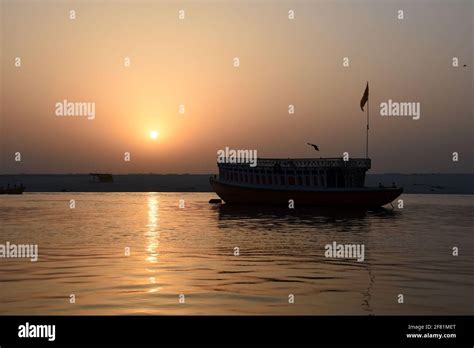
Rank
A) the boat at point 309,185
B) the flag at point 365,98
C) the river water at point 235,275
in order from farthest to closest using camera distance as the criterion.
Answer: the flag at point 365,98 → the boat at point 309,185 → the river water at point 235,275

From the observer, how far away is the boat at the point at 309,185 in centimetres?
7981

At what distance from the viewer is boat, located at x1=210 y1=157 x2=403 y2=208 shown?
79.8 meters

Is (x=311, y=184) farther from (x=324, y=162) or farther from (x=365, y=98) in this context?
(x=365, y=98)

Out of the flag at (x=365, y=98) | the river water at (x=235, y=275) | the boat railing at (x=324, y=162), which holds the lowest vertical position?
the river water at (x=235, y=275)

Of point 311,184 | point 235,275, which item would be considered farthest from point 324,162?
point 235,275

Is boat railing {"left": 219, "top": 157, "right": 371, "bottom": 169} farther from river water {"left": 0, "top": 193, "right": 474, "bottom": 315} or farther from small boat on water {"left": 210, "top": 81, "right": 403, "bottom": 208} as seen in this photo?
river water {"left": 0, "top": 193, "right": 474, "bottom": 315}

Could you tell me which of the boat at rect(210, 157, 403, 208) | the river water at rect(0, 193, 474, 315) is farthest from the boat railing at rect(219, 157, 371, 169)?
the river water at rect(0, 193, 474, 315)

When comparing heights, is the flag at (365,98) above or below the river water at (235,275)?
above

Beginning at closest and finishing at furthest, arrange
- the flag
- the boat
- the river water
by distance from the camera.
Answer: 1. the river water
2. the boat
3. the flag

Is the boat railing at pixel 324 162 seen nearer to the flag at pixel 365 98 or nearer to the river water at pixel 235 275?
the flag at pixel 365 98

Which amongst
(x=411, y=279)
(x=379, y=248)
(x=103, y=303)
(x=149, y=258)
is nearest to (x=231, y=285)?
(x=103, y=303)

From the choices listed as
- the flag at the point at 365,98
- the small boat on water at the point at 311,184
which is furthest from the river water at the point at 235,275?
the flag at the point at 365,98
